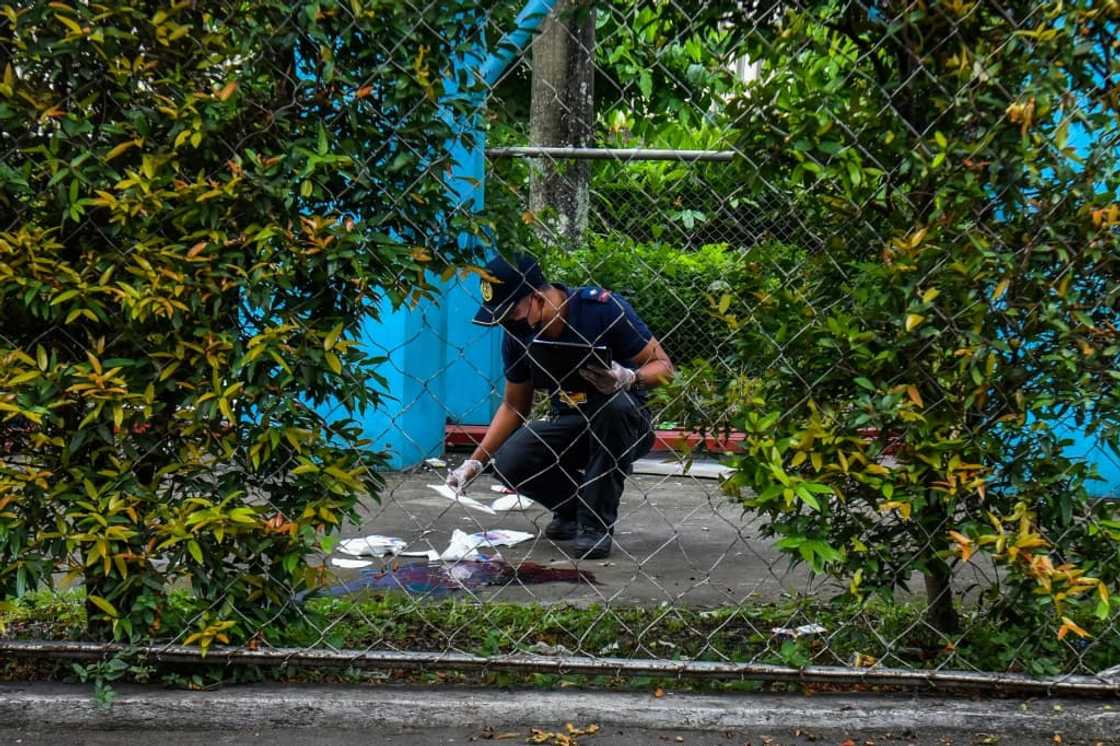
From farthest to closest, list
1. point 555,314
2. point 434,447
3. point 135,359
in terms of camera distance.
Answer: point 434,447 → point 555,314 → point 135,359

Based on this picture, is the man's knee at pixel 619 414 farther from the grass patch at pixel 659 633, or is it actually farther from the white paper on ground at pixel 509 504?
the grass patch at pixel 659 633

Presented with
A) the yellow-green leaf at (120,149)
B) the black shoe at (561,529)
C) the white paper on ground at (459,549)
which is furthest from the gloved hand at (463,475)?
the yellow-green leaf at (120,149)

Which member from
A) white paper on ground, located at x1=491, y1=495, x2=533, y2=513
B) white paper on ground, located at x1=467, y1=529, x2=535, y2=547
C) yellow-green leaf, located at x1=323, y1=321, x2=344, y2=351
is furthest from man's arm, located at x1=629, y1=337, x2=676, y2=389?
yellow-green leaf, located at x1=323, y1=321, x2=344, y2=351

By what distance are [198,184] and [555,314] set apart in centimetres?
202

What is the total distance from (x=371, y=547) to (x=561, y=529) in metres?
0.92

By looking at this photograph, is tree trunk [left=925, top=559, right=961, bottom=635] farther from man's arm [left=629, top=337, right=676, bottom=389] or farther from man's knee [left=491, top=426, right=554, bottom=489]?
man's knee [left=491, top=426, right=554, bottom=489]

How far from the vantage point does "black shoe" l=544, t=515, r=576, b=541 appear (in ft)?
17.3

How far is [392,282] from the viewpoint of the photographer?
113 inches

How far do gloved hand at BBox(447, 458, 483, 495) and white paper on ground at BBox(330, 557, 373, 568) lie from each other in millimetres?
484

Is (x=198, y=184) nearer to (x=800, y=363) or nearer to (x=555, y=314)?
(x=800, y=363)

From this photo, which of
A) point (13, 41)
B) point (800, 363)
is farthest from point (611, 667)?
point (13, 41)

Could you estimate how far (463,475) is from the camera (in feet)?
15.1

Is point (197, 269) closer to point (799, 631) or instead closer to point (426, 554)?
point (799, 631)

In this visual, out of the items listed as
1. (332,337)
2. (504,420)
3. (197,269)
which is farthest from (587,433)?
(197,269)
